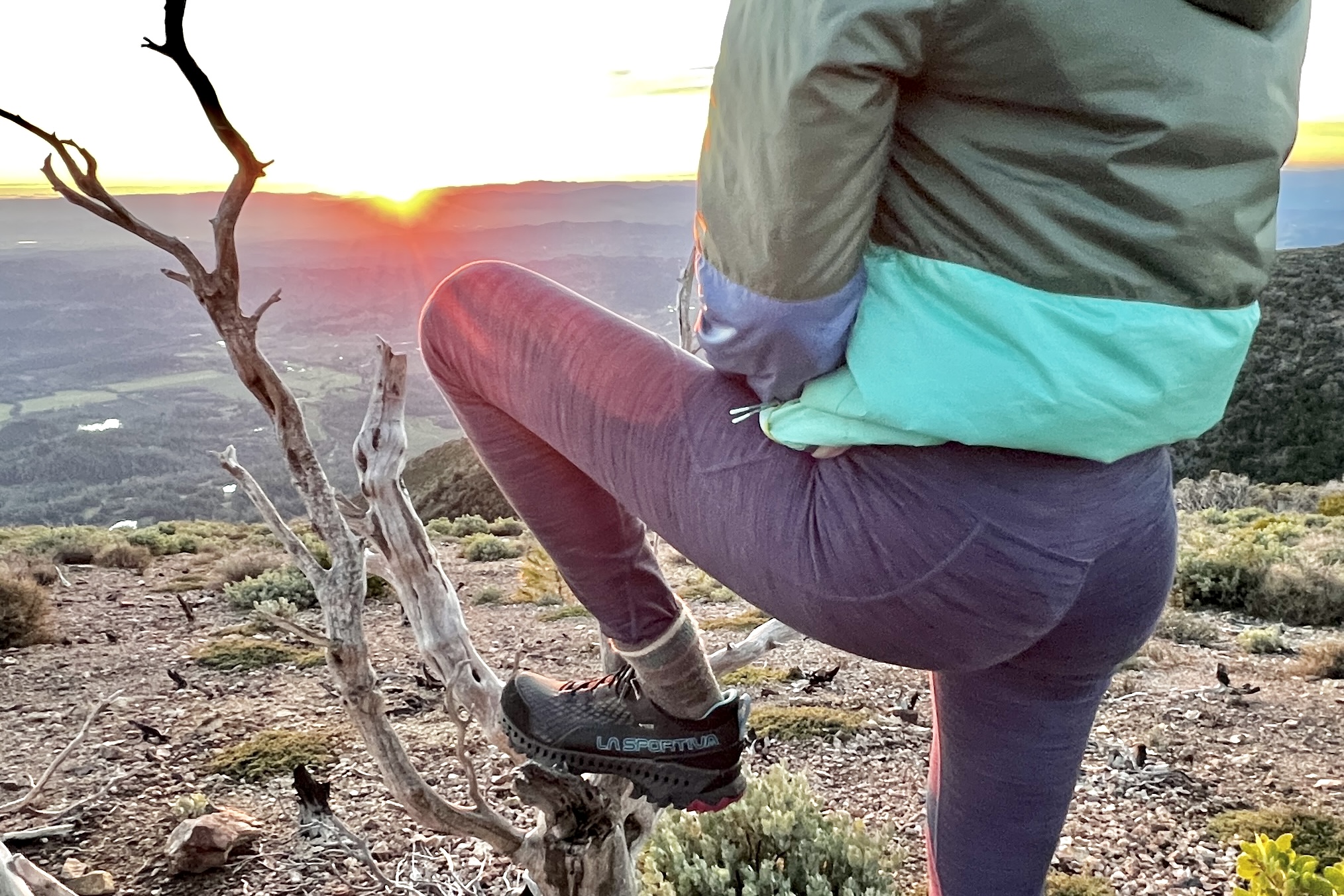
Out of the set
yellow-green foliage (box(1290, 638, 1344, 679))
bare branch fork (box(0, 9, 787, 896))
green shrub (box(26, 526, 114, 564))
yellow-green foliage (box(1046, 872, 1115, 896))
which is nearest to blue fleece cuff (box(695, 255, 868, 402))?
bare branch fork (box(0, 9, 787, 896))

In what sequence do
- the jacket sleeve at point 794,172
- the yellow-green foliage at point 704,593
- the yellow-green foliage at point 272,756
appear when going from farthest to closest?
1. the yellow-green foliage at point 704,593
2. the yellow-green foliage at point 272,756
3. the jacket sleeve at point 794,172

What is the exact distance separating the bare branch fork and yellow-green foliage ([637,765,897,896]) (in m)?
0.93

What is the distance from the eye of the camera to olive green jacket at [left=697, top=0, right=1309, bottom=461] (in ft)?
3.01

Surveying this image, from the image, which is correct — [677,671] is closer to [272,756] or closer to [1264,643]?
[272,756]

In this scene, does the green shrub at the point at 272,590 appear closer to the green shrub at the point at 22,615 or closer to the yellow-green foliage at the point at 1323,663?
the green shrub at the point at 22,615

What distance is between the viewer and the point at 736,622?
26.8 feet

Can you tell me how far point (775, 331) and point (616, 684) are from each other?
3.01ft

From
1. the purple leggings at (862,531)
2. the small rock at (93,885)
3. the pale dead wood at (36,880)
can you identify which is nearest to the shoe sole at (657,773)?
the purple leggings at (862,531)

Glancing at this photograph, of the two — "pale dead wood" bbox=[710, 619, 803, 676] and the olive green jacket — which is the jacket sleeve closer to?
the olive green jacket

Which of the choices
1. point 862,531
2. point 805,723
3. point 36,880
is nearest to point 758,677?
point 805,723

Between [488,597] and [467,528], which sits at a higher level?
[488,597]

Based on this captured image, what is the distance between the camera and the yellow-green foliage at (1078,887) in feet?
11.7

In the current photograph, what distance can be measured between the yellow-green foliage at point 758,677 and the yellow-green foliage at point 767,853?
9.01 ft

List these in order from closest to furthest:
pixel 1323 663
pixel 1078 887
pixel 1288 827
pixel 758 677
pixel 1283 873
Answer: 1. pixel 1283 873
2. pixel 1078 887
3. pixel 1288 827
4. pixel 1323 663
5. pixel 758 677
